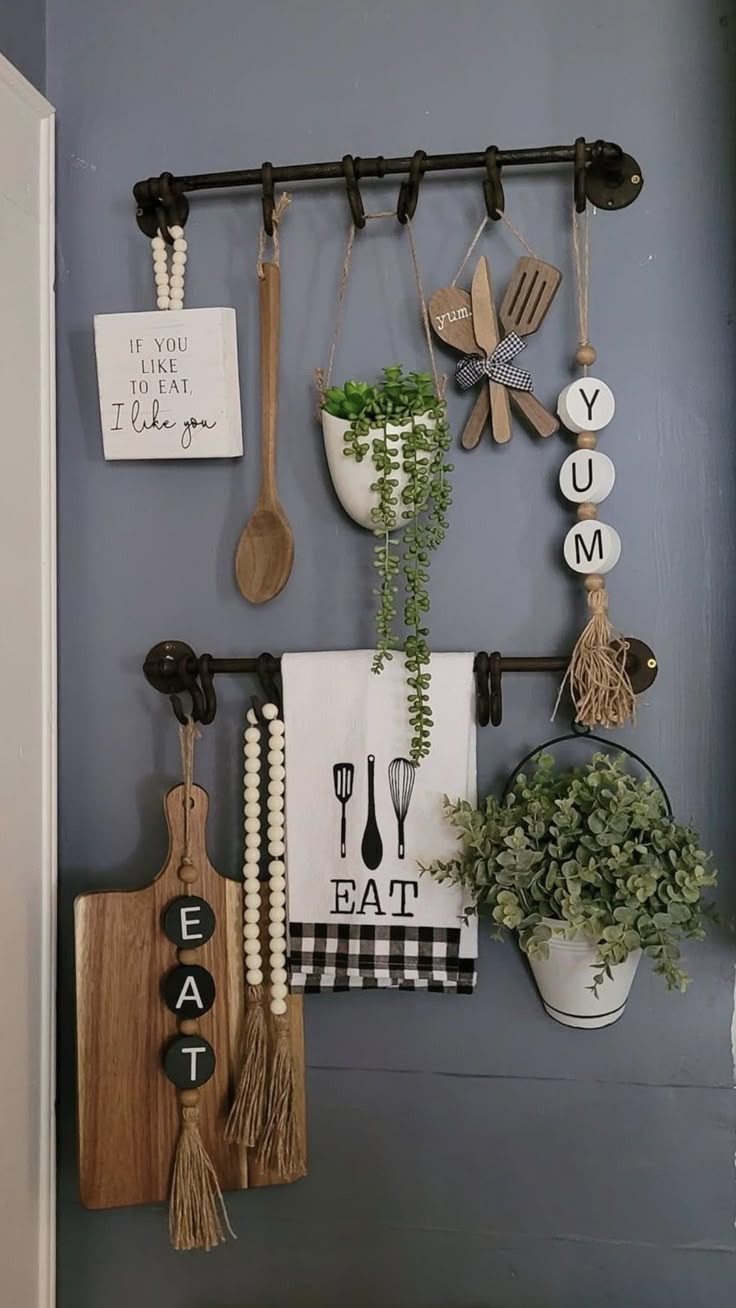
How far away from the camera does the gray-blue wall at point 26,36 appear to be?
1.17 meters

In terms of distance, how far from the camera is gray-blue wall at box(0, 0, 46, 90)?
117 cm

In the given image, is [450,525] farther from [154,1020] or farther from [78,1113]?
[78,1113]

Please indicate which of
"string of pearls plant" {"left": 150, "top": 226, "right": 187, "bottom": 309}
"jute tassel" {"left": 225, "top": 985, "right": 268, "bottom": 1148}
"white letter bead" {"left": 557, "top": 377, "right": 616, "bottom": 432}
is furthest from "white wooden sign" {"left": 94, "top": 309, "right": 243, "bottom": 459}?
"jute tassel" {"left": 225, "top": 985, "right": 268, "bottom": 1148}

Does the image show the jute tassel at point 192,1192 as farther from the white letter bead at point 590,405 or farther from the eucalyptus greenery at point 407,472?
the white letter bead at point 590,405

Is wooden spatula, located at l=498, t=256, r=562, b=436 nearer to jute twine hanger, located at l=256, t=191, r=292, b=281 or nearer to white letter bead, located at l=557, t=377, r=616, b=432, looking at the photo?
white letter bead, located at l=557, t=377, r=616, b=432

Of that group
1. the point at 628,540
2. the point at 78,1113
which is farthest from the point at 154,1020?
the point at 628,540

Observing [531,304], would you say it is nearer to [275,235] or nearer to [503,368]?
[503,368]

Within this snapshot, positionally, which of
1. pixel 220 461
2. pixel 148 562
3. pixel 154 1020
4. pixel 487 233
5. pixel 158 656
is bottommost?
pixel 154 1020

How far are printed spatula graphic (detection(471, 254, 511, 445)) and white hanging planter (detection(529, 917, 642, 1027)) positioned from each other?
0.50 meters

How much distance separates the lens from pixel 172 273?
1207 millimetres

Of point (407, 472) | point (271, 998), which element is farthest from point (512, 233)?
point (271, 998)

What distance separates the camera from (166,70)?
1235 millimetres

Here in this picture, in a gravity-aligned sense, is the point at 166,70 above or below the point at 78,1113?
above

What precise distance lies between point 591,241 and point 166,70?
1.71ft
